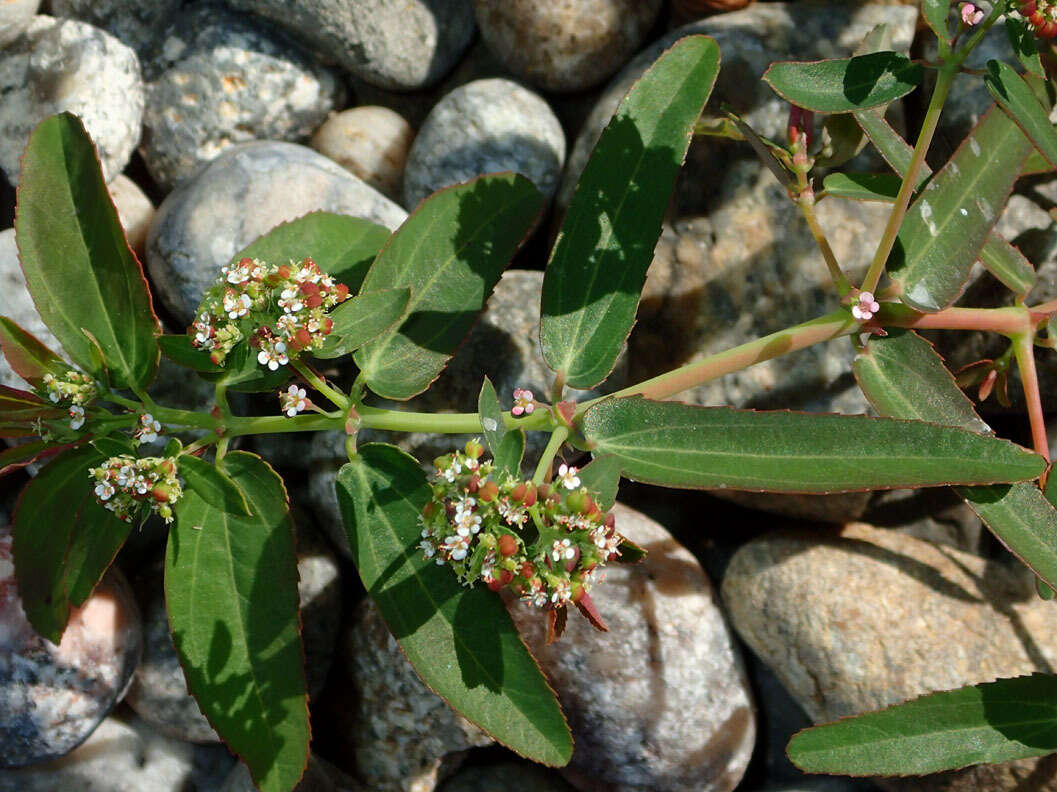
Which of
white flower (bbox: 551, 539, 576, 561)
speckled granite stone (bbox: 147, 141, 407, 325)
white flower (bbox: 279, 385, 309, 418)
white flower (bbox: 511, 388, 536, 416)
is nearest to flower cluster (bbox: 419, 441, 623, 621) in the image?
white flower (bbox: 551, 539, 576, 561)

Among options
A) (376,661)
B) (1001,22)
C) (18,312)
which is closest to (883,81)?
(1001,22)

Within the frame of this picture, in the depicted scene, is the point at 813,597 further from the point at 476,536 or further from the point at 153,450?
the point at 153,450

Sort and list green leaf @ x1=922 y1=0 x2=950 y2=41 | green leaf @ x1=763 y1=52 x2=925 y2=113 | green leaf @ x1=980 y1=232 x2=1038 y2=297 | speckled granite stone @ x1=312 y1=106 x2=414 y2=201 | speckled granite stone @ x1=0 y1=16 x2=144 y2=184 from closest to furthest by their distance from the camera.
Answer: green leaf @ x1=922 y1=0 x2=950 y2=41, green leaf @ x1=763 y1=52 x2=925 y2=113, green leaf @ x1=980 y1=232 x2=1038 y2=297, speckled granite stone @ x1=0 y1=16 x2=144 y2=184, speckled granite stone @ x1=312 y1=106 x2=414 y2=201

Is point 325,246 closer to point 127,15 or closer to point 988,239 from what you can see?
point 127,15

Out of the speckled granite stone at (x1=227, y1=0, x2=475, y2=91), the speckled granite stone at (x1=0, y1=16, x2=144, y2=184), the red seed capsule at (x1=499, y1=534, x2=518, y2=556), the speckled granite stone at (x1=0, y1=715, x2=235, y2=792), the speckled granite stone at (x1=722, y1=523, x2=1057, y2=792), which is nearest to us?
the red seed capsule at (x1=499, y1=534, x2=518, y2=556)

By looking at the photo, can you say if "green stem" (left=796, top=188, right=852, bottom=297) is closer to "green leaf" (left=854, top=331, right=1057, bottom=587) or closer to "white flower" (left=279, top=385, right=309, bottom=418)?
"green leaf" (left=854, top=331, right=1057, bottom=587)

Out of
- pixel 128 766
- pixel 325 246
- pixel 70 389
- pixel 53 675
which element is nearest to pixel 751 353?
pixel 325 246

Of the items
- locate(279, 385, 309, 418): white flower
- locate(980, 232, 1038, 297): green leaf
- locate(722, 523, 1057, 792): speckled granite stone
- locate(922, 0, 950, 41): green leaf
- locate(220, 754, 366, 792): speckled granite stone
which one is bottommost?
locate(220, 754, 366, 792): speckled granite stone
